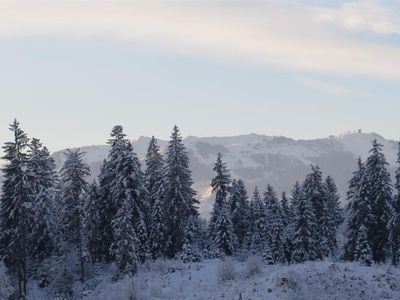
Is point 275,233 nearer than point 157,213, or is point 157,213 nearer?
point 157,213

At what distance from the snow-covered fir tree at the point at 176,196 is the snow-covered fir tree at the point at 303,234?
1207 cm

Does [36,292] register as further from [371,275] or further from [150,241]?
[371,275]

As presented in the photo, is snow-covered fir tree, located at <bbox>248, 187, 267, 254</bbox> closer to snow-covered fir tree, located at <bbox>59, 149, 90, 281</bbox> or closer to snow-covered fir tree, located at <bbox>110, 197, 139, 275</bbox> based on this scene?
snow-covered fir tree, located at <bbox>110, 197, 139, 275</bbox>

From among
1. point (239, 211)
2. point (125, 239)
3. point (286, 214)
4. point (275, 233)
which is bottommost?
point (275, 233)

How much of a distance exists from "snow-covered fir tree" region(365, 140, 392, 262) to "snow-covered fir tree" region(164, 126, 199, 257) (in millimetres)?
19473

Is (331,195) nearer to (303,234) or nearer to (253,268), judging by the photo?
(303,234)

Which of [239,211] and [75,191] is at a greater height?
[75,191]

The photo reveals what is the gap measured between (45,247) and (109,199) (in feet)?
25.7

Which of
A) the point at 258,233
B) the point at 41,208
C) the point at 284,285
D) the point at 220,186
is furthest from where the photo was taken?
the point at 258,233

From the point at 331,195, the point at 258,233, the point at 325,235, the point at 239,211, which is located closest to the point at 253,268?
the point at 325,235

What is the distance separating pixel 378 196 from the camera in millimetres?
55594

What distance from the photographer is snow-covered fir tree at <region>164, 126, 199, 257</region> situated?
60.2 metres

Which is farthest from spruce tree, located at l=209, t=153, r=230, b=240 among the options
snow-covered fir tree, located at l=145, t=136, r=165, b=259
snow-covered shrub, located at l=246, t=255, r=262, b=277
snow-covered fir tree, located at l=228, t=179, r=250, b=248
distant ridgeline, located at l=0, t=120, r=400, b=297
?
snow-covered shrub, located at l=246, t=255, r=262, b=277

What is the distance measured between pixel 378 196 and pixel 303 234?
8.68 m
